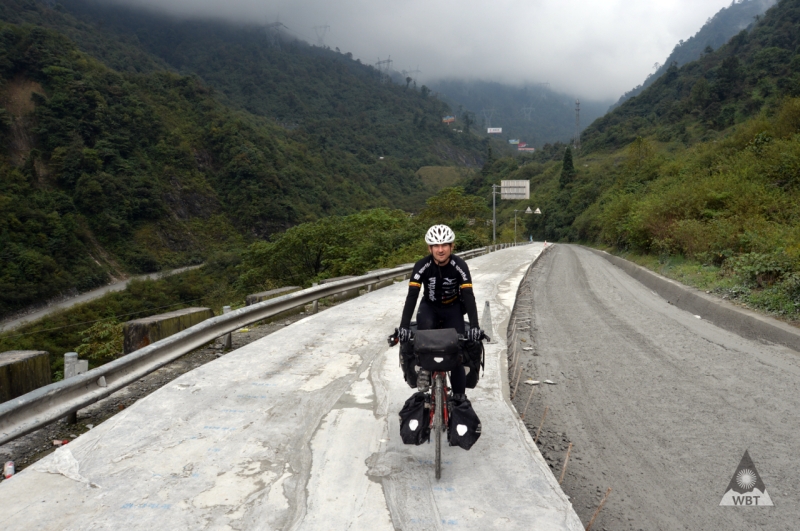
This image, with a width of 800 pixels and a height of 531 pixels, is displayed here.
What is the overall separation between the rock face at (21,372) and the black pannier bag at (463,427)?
12.5 feet

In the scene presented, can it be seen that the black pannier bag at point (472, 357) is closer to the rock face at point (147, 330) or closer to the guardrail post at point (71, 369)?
the guardrail post at point (71, 369)

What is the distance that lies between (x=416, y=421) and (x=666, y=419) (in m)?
3.08

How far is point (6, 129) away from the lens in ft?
226

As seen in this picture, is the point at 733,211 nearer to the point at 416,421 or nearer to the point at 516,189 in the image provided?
the point at 416,421

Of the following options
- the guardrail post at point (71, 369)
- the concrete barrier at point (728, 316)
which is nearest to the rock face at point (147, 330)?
the guardrail post at point (71, 369)

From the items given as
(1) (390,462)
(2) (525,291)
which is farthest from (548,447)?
(2) (525,291)

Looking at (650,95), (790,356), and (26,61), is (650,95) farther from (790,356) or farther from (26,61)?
(790,356)

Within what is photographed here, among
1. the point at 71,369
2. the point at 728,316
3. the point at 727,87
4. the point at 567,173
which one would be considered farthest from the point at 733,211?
the point at 567,173

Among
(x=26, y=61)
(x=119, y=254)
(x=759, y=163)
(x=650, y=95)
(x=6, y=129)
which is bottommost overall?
(x=119, y=254)

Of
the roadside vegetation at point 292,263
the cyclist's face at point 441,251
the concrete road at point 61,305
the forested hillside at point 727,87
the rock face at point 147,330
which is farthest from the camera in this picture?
the forested hillside at point 727,87

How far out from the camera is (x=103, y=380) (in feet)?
16.0

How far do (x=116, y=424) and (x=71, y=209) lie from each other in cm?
7522

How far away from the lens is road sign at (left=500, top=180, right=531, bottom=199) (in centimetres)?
6234

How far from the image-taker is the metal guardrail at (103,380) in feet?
12.4
